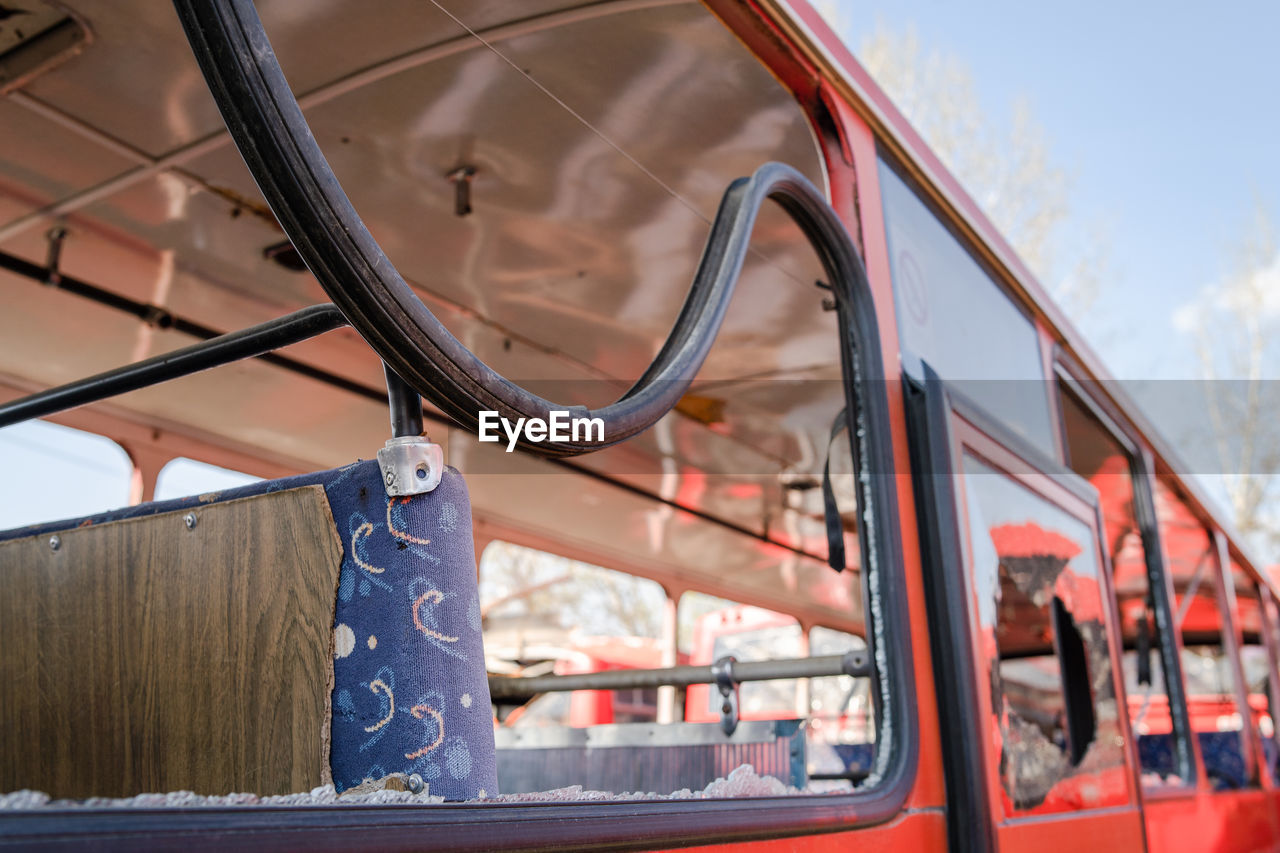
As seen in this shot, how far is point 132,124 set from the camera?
7.70ft

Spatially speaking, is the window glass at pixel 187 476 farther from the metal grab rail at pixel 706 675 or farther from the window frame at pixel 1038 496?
the window frame at pixel 1038 496

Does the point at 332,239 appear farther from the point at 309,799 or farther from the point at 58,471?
the point at 58,471

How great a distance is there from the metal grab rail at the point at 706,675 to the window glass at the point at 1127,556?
2.40 ft

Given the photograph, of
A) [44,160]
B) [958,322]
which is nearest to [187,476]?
[44,160]

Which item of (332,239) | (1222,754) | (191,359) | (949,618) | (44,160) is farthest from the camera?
(1222,754)

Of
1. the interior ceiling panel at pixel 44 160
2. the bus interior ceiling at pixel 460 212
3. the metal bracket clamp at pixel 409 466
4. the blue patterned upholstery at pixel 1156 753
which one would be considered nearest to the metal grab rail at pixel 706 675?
the bus interior ceiling at pixel 460 212

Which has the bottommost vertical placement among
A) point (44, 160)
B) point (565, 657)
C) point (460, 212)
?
point (565, 657)

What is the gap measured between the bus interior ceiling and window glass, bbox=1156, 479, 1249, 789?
1347mm

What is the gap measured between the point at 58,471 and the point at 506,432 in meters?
2.90

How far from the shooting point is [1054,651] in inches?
76.9

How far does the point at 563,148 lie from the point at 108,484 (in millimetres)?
2181

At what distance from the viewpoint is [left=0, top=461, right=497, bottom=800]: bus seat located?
2.63ft

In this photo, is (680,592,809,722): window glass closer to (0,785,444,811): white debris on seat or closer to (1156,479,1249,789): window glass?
(1156,479,1249,789): window glass

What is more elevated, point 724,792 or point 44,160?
point 44,160
